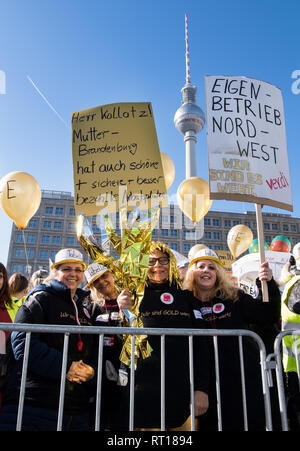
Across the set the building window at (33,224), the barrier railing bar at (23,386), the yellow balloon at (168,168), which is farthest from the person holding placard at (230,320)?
the building window at (33,224)

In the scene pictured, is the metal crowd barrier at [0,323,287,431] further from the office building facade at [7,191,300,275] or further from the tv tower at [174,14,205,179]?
the tv tower at [174,14,205,179]

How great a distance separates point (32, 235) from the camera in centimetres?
6181

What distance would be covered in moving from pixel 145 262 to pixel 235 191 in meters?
1.30

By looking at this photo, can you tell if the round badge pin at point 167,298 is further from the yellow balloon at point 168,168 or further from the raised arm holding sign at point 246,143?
the yellow balloon at point 168,168

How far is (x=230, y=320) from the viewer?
10.4 ft

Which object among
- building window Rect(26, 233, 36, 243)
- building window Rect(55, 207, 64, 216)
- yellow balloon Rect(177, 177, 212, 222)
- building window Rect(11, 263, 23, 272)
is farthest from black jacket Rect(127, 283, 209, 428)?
building window Rect(55, 207, 64, 216)

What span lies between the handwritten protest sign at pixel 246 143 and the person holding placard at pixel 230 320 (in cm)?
76

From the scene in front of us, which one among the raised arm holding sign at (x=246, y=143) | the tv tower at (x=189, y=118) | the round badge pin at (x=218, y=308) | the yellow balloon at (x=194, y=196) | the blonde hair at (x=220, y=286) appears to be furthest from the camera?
the tv tower at (x=189, y=118)

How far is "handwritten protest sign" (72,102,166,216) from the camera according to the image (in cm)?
324

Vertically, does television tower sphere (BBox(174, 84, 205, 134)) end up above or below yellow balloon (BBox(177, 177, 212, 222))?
above

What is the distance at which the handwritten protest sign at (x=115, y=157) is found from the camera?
324cm

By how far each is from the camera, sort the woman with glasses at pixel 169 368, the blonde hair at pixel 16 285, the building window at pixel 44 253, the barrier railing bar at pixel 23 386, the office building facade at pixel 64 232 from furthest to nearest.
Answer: the building window at pixel 44 253 → the office building facade at pixel 64 232 → the blonde hair at pixel 16 285 → the woman with glasses at pixel 169 368 → the barrier railing bar at pixel 23 386

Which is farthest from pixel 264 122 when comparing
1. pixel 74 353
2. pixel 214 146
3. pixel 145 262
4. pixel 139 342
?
pixel 74 353
